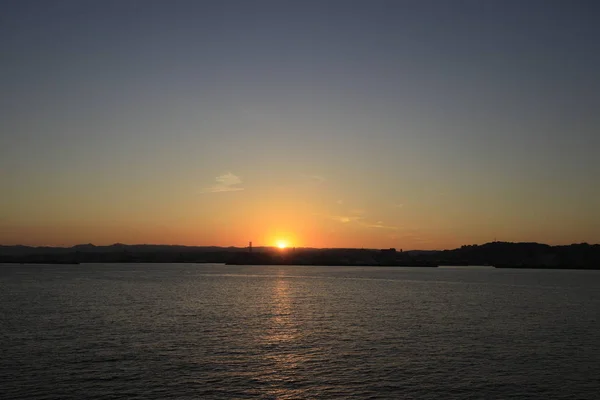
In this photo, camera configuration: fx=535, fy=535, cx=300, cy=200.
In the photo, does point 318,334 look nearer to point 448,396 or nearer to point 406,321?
point 406,321

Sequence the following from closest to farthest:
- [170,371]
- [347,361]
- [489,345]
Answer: [170,371] < [347,361] < [489,345]

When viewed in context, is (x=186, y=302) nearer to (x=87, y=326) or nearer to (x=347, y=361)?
(x=87, y=326)

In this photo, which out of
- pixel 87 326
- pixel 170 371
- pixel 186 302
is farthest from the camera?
pixel 186 302

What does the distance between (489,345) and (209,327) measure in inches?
1299

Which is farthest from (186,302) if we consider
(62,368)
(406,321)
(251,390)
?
(251,390)

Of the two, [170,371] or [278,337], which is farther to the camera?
[278,337]

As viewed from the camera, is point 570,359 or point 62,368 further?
point 570,359

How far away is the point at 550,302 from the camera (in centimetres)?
10775

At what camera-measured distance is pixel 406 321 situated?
73000 millimetres

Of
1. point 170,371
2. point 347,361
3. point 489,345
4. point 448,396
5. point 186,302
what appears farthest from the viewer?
point 186,302

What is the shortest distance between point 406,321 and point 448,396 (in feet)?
126

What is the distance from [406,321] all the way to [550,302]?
164 feet

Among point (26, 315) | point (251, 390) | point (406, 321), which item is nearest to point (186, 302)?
point (26, 315)

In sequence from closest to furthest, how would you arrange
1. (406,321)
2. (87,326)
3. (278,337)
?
(278,337)
(87,326)
(406,321)
